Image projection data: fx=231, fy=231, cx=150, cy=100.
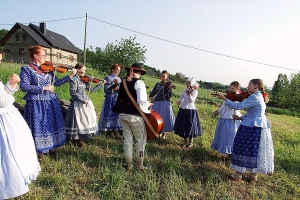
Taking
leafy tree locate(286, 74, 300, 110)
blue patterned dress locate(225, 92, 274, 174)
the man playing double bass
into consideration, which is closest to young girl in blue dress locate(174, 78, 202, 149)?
blue patterned dress locate(225, 92, 274, 174)

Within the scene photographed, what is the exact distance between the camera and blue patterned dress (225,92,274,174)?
3.91m

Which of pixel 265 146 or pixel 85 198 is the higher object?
pixel 265 146

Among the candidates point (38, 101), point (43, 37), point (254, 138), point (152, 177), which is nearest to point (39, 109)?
point (38, 101)

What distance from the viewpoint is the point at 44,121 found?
3998mm

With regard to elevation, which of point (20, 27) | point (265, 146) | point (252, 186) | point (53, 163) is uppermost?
point (20, 27)

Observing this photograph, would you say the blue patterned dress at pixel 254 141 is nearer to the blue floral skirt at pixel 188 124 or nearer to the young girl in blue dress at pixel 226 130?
→ the young girl in blue dress at pixel 226 130

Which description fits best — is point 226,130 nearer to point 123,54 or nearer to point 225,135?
point 225,135

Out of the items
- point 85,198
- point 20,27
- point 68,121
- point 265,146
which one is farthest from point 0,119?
point 20,27

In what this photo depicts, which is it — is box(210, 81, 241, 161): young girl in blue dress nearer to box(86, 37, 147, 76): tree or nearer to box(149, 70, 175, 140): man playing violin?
box(149, 70, 175, 140): man playing violin

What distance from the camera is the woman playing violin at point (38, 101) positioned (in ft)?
12.6

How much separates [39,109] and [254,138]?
371 cm

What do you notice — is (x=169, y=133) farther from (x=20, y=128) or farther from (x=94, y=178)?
(x=20, y=128)

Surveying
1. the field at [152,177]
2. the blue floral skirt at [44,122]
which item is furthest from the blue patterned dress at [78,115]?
the blue floral skirt at [44,122]

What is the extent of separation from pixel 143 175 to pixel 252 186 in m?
1.96
